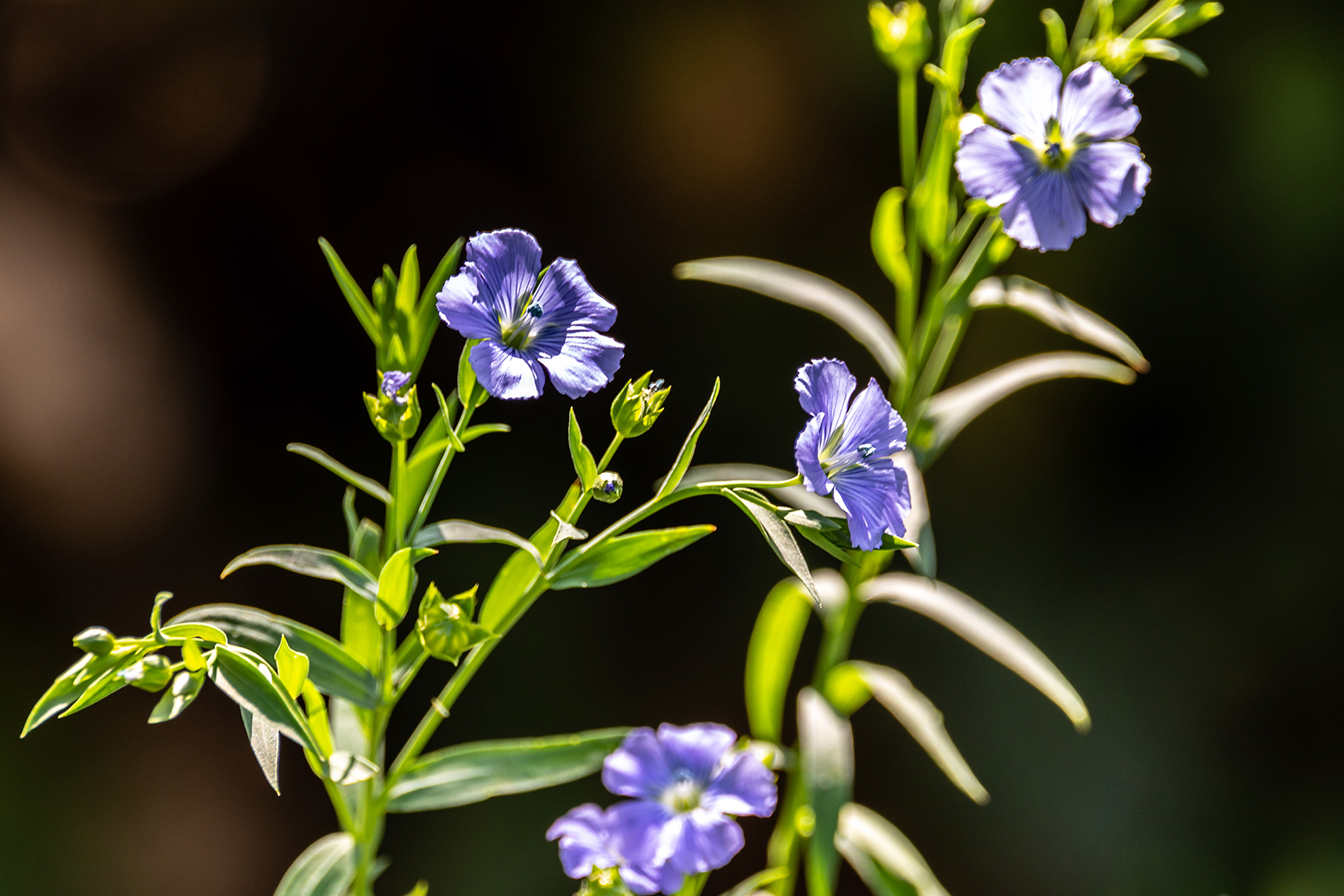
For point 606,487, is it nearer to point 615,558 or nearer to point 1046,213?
point 615,558

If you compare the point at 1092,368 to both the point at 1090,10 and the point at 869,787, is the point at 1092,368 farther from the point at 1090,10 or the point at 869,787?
the point at 869,787

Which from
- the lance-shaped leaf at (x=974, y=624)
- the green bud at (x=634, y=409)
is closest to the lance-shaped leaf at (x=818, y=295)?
the lance-shaped leaf at (x=974, y=624)

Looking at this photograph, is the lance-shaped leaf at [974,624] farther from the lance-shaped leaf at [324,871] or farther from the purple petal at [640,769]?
the lance-shaped leaf at [324,871]

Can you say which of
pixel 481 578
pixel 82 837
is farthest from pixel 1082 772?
pixel 82 837

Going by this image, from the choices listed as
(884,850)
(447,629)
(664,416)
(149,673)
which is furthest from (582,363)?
(664,416)

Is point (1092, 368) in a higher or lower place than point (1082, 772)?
higher

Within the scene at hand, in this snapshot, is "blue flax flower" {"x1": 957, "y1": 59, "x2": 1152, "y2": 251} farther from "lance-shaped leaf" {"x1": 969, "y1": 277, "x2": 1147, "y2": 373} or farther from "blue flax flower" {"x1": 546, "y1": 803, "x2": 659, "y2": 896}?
"blue flax flower" {"x1": 546, "y1": 803, "x2": 659, "y2": 896}
